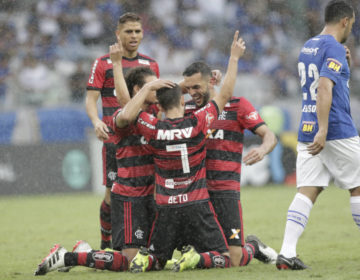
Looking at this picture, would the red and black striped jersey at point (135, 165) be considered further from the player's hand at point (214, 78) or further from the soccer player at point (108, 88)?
the soccer player at point (108, 88)

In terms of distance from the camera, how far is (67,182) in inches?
544

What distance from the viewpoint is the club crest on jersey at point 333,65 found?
5.21 metres

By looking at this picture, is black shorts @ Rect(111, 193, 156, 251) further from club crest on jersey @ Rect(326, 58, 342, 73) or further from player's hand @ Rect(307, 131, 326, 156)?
club crest on jersey @ Rect(326, 58, 342, 73)

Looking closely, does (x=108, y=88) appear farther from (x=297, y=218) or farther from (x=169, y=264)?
(x=297, y=218)

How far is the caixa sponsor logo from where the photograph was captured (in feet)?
17.4

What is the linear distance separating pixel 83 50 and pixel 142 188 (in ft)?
36.3

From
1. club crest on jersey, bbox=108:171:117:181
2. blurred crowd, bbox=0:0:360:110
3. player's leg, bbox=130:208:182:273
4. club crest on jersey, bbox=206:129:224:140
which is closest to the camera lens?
player's leg, bbox=130:208:182:273

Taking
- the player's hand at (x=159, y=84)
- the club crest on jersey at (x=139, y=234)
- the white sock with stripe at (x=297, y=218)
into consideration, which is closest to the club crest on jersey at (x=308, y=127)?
the white sock with stripe at (x=297, y=218)

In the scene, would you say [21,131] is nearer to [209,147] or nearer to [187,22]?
[187,22]

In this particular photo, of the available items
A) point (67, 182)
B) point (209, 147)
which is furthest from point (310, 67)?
point (67, 182)

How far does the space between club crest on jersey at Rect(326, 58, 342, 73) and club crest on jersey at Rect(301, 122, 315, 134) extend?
47 centimetres

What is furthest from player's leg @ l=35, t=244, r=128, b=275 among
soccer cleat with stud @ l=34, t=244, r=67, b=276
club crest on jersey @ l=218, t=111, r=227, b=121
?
club crest on jersey @ l=218, t=111, r=227, b=121

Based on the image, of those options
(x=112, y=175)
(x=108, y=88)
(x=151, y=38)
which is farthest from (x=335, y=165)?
(x=151, y=38)

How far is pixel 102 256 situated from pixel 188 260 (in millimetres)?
703
